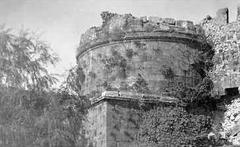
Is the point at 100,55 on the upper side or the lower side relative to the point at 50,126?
upper

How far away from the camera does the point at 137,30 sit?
1662cm

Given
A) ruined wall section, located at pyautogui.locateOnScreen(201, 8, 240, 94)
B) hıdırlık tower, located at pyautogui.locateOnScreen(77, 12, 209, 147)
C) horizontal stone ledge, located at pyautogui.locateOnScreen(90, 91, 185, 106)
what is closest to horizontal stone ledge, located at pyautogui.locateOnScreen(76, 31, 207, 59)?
hıdırlık tower, located at pyautogui.locateOnScreen(77, 12, 209, 147)

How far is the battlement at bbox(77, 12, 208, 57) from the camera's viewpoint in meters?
16.6

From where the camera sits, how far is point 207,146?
1481cm

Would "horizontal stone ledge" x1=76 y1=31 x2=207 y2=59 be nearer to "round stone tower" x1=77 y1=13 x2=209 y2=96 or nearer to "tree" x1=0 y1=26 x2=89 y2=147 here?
"round stone tower" x1=77 y1=13 x2=209 y2=96

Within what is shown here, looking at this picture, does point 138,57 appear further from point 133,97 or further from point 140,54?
point 133,97

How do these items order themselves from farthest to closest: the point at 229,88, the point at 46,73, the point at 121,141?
the point at 229,88, the point at 121,141, the point at 46,73

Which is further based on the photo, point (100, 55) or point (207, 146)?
point (100, 55)

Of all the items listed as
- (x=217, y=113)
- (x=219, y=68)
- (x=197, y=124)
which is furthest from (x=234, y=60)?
(x=197, y=124)

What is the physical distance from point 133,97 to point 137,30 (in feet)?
8.40

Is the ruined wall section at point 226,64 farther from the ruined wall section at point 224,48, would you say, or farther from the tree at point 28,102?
the tree at point 28,102

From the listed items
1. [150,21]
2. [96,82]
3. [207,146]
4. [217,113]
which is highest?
[150,21]

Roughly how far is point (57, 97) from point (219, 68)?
6.02 metres

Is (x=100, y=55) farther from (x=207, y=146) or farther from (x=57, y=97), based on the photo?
(x=207, y=146)
